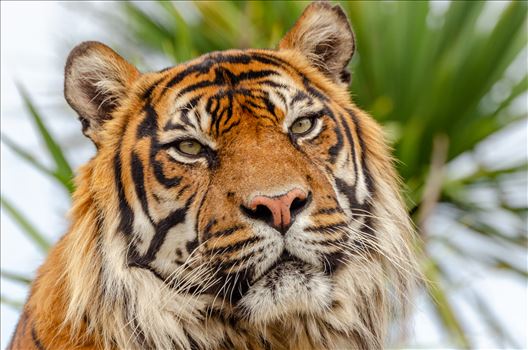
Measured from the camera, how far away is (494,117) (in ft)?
24.7

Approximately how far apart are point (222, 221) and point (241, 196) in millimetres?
109

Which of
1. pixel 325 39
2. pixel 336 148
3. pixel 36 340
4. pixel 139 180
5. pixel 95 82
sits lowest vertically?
pixel 36 340

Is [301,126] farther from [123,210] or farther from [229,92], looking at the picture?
[123,210]

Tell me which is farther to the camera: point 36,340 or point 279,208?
point 36,340

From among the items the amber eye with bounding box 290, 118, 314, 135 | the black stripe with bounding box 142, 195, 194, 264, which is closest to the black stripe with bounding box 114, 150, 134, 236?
the black stripe with bounding box 142, 195, 194, 264

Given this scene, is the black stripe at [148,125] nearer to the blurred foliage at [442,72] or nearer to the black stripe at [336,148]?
the black stripe at [336,148]

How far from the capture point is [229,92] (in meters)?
3.65

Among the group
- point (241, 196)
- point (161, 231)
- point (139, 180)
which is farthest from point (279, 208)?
Answer: point (139, 180)

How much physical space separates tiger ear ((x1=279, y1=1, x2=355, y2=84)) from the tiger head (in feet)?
0.08

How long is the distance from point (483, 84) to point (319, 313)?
4.62m

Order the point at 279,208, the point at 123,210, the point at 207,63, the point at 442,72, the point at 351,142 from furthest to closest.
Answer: the point at 442,72 → the point at 207,63 → the point at 351,142 → the point at 123,210 → the point at 279,208

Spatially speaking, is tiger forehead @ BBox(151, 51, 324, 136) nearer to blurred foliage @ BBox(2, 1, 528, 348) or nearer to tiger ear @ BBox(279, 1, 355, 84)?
tiger ear @ BBox(279, 1, 355, 84)

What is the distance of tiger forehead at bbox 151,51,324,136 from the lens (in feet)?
11.6

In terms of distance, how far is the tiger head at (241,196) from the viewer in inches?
125
